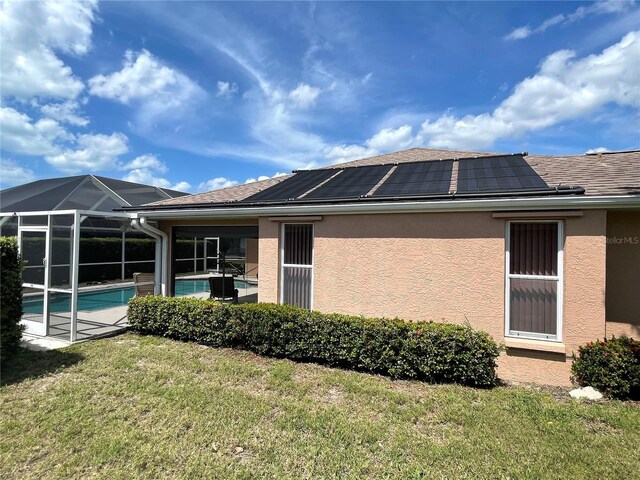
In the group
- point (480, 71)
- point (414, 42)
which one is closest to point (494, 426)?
point (414, 42)

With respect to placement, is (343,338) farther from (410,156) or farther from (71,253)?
(410,156)

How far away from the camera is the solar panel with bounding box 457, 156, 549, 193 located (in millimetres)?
6631

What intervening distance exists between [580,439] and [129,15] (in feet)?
47.2

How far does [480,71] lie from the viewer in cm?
1300

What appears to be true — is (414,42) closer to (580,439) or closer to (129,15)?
(129,15)

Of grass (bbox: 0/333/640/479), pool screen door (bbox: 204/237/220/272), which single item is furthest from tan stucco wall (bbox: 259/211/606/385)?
pool screen door (bbox: 204/237/220/272)

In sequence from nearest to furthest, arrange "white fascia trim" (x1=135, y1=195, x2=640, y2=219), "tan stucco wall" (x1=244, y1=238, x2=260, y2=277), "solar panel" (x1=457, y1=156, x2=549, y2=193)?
"white fascia trim" (x1=135, y1=195, x2=640, y2=219)
"solar panel" (x1=457, y1=156, x2=549, y2=193)
"tan stucco wall" (x1=244, y1=238, x2=260, y2=277)

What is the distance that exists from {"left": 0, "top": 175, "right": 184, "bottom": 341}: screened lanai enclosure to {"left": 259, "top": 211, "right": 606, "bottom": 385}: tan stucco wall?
529cm

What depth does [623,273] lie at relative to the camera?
6.52m

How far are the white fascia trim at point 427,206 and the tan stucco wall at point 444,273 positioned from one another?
0.24 metres

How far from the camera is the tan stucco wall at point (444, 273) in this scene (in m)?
5.93

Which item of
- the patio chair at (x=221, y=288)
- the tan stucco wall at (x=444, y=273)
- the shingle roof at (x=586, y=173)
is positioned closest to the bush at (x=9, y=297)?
the shingle roof at (x=586, y=173)

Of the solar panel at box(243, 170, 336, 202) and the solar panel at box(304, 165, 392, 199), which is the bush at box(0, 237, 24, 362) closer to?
the solar panel at box(243, 170, 336, 202)

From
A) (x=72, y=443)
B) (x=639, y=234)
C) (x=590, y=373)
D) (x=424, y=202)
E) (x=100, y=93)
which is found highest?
(x=100, y=93)
